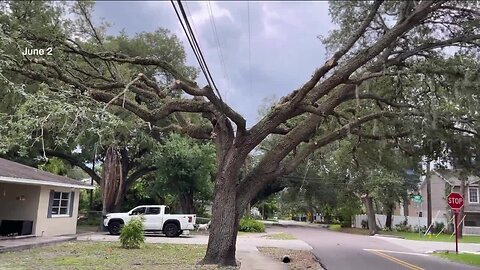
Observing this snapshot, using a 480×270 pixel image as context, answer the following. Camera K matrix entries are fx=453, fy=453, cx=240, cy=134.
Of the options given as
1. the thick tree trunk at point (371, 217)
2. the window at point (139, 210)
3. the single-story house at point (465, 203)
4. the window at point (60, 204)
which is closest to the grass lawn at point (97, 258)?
the window at point (60, 204)

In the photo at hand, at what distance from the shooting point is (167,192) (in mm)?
31594

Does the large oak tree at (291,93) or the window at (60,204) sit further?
the window at (60,204)

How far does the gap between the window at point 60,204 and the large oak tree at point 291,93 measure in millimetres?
9485

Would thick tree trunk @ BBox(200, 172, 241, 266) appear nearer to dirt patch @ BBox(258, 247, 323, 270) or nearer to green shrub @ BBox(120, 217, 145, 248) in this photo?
dirt patch @ BBox(258, 247, 323, 270)

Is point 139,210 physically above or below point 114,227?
above

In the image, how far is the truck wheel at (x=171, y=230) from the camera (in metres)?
25.5

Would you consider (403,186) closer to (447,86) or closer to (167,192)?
(167,192)

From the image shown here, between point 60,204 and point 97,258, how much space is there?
10645 mm

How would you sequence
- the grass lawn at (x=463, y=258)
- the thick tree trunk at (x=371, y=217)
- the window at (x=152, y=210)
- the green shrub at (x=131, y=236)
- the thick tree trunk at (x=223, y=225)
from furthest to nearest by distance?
the thick tree trunk at (x=371, y=217) < the window at (x=152, y=210) < the grass lawn at (x=463, y=258) < the green shrub at (x=131, y=236) < the thick tree trunk at (x=223, y=225)

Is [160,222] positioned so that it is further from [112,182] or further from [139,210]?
[112,182]

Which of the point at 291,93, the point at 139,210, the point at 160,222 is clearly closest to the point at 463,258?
the point at 291,93

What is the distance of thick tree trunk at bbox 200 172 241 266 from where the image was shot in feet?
41.0

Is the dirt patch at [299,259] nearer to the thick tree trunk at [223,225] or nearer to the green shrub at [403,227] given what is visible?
the thick tree trunk at [223,225]

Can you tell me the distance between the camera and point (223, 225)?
41.6ft
